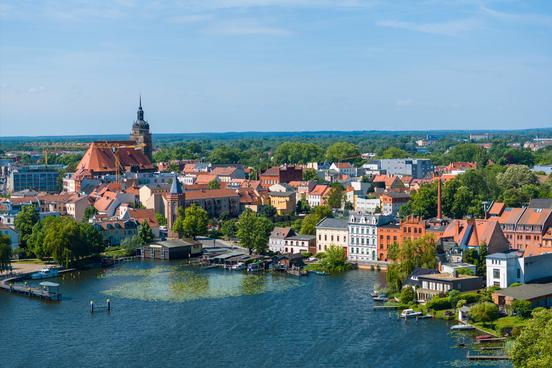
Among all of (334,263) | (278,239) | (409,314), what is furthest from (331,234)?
(409,314)

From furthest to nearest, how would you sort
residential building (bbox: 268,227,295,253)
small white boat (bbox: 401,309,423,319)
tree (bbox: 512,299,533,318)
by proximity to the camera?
residential building (bbox: 268,227,295,253) → small white boat (bbox: 401,309,423,319) → tree (bbox: 512,299,533,318)

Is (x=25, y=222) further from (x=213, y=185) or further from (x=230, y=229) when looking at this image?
(x=213, y=185)

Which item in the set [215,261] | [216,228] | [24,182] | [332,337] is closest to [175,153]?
[24,182]

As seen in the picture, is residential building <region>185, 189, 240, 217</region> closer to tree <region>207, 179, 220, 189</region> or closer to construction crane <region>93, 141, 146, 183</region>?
tree <region>207, 179, 220, 189</region>

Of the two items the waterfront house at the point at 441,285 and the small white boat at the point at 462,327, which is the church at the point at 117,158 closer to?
the waterfront house at the point at 441,285

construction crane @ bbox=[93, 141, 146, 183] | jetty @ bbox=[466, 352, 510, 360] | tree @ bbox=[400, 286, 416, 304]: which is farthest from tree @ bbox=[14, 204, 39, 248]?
jetty @ bbox=[466, 352, 510, 360]

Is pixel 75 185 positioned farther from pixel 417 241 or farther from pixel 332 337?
pixel 332 337
